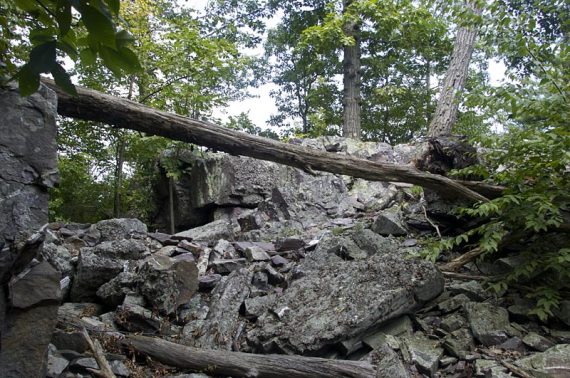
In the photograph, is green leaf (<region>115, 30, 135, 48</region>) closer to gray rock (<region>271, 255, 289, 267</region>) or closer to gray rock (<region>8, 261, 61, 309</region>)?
gray rock (<region>8, 261, 61, 309</region>)

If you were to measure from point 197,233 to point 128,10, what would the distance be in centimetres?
570

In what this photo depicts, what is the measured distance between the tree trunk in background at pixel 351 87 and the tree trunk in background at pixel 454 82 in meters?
4.21

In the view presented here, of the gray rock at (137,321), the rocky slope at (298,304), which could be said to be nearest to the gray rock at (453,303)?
the rocky slope at (298,304)

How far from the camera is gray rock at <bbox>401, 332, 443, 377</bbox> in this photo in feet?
12.7

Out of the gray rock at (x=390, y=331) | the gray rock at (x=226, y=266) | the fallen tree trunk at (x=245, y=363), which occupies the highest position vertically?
the gray rock at (x=226, y=266)

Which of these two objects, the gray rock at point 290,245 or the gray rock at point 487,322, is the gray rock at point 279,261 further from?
the gray rock at point 487,322

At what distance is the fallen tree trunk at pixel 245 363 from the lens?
3705 millimetres

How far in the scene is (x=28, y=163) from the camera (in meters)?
3.22

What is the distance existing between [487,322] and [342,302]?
1.40m

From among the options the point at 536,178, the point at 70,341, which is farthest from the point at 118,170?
the point at 536,178

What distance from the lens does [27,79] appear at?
130 centimetres

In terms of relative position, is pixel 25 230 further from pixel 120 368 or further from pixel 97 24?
pixel 97 24

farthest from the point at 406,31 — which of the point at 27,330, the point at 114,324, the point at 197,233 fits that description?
the point at 27,330

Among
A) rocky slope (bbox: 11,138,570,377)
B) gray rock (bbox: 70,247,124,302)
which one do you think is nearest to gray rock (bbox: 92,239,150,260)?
rocky slope (bbox: 11,138,570,377)
